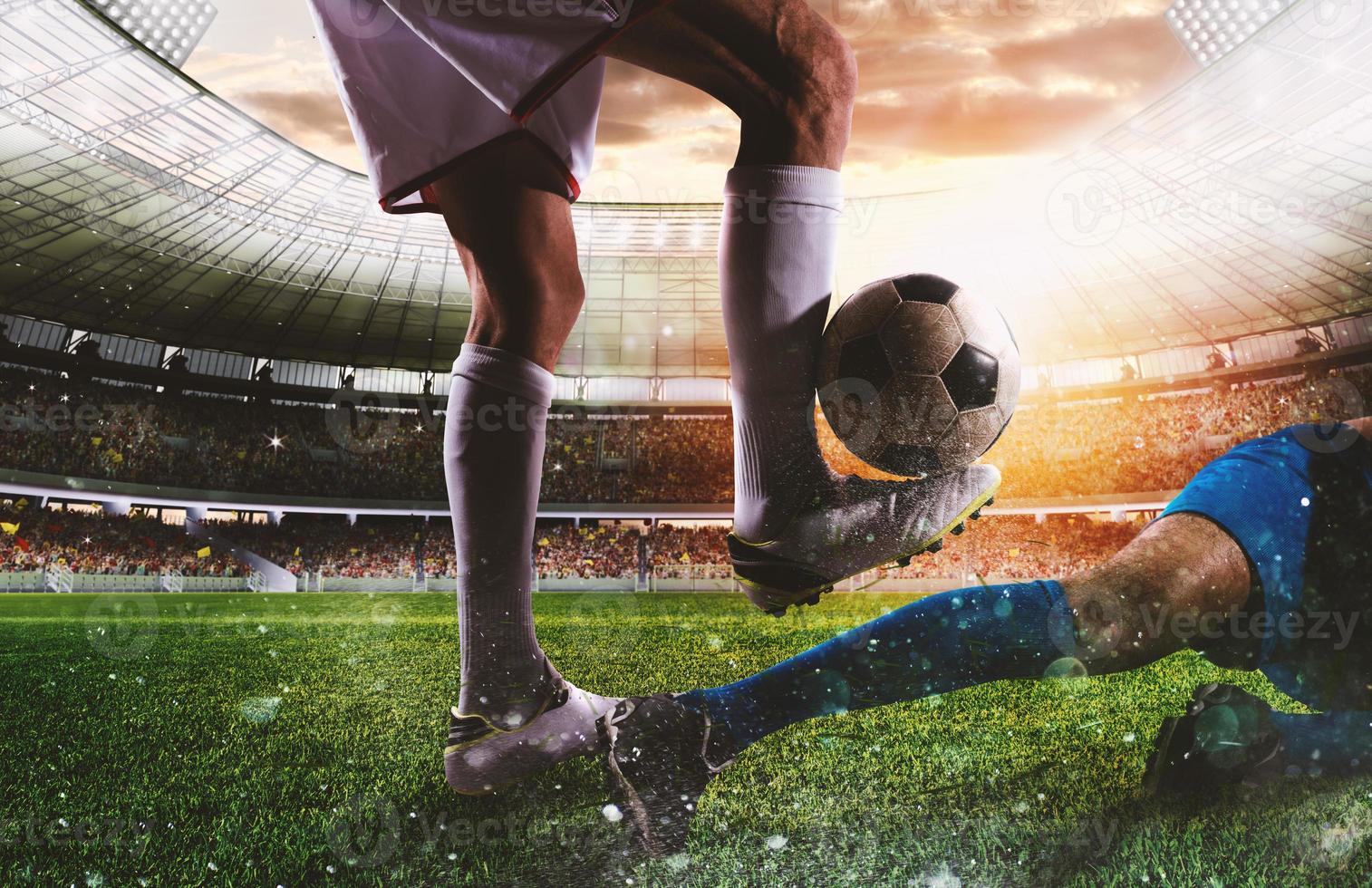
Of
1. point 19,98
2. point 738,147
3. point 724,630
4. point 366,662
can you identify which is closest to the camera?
point 738,147

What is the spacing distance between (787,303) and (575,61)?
520 millimetres

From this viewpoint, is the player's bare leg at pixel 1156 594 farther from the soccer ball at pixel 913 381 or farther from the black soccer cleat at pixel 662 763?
the black soccer cleat at pixel 662 763

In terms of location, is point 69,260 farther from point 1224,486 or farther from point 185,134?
point 1224,486

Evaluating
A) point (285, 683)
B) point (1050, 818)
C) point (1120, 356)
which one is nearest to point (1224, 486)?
point (1050, 818)

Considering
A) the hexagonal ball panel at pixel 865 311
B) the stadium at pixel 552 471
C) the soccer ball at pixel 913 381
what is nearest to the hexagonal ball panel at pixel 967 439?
the soccer ball at pixel 913 381

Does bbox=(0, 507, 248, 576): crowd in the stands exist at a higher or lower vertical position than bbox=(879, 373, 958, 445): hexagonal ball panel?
lower

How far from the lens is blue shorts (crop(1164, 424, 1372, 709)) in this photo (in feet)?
4.44

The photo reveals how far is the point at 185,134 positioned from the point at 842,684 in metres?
19.9

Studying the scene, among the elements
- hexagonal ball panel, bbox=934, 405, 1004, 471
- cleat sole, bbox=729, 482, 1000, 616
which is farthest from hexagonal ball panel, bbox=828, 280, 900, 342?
cleat sole, bbox=729, 482, 1000, 616

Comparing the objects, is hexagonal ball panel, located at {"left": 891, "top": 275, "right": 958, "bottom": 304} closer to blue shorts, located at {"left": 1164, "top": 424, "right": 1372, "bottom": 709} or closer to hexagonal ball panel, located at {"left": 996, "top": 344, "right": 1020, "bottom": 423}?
hexagonal ball panel, located at {"left": 996, "top": 344, "right": 1020, "bottom": 423}

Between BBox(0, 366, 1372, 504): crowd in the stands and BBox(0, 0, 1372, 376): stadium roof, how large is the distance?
2696mm

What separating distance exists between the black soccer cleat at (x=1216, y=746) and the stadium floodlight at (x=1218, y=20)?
15.7 metres

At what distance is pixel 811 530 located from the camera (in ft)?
4.27

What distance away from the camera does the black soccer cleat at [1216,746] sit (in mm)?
1454
